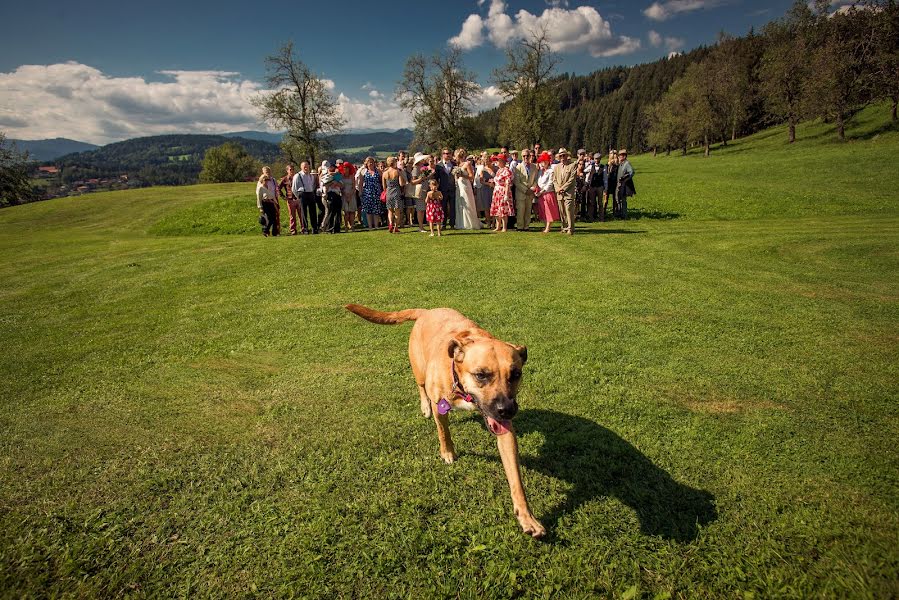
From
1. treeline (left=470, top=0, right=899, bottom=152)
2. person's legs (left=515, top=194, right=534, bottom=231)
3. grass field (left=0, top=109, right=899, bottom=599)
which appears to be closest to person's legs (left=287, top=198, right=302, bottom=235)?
grass field (left=0, top=109, right=899, bottom=599)

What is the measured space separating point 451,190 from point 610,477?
1292 cm

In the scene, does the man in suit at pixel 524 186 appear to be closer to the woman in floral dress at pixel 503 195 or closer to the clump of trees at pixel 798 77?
the woman in floral dress at pixel 503 195

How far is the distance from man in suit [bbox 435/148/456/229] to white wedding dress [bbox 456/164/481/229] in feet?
0.86

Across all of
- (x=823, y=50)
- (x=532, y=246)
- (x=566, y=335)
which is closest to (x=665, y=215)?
(x=532, y=246)

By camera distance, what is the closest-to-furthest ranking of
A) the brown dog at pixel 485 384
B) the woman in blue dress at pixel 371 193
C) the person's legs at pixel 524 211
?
1. the brown dog at pixel 485 384
2. the person's legs at pixel 524 211
3. the woman in blue dress at pixel 371 193

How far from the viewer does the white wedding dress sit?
14625 mm

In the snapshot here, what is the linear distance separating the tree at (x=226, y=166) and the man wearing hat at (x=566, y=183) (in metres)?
90.1

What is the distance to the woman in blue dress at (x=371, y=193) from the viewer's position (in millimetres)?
15195

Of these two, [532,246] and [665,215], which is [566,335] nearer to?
[532,246]

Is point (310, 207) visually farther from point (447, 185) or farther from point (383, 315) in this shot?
point (383, 315)

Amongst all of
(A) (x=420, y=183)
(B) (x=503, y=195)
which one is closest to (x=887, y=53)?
(B) (x=503, y=195)

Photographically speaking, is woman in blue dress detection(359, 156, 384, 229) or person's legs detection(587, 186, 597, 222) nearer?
woman in blue dress detection(359, 156, 384, 229)

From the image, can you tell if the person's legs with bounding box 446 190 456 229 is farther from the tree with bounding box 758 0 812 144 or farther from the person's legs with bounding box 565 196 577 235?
the tree with bounding box 758 0 812 144

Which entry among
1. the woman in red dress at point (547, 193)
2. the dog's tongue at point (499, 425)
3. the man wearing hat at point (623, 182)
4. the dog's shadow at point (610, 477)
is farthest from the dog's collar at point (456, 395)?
the man wearing hat at point (623, 182)
